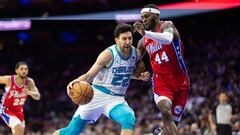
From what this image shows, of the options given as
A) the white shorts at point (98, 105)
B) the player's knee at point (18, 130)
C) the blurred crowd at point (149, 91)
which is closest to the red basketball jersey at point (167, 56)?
the white shorts at point (98, 105)

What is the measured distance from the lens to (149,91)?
20.2m

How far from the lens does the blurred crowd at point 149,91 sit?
15.8 metres

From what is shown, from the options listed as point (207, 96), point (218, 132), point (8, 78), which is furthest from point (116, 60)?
point (207, 96)

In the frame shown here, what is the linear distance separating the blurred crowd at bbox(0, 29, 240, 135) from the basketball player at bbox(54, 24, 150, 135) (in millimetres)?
6429

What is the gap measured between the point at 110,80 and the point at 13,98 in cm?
389

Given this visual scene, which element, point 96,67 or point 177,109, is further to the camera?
point 177,109

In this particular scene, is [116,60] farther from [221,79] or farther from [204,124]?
[221,79]

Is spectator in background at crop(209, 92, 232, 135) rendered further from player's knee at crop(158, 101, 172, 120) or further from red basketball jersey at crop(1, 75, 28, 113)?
player's knee at crop(158, 101, 172, 120)

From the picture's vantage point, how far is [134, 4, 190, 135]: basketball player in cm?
798

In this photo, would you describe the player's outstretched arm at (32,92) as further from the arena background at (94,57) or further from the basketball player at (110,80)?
the arena background at (94,57)

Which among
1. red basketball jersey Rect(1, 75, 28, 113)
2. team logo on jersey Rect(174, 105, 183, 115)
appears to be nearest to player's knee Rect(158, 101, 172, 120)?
team logo on jersey Rect(174, 105, 183, 115)

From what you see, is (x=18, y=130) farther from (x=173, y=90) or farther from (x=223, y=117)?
(x=223, y=117)

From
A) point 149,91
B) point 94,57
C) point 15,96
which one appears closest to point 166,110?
point 15,96

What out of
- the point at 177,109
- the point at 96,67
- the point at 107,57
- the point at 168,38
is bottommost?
the point at 177,109
